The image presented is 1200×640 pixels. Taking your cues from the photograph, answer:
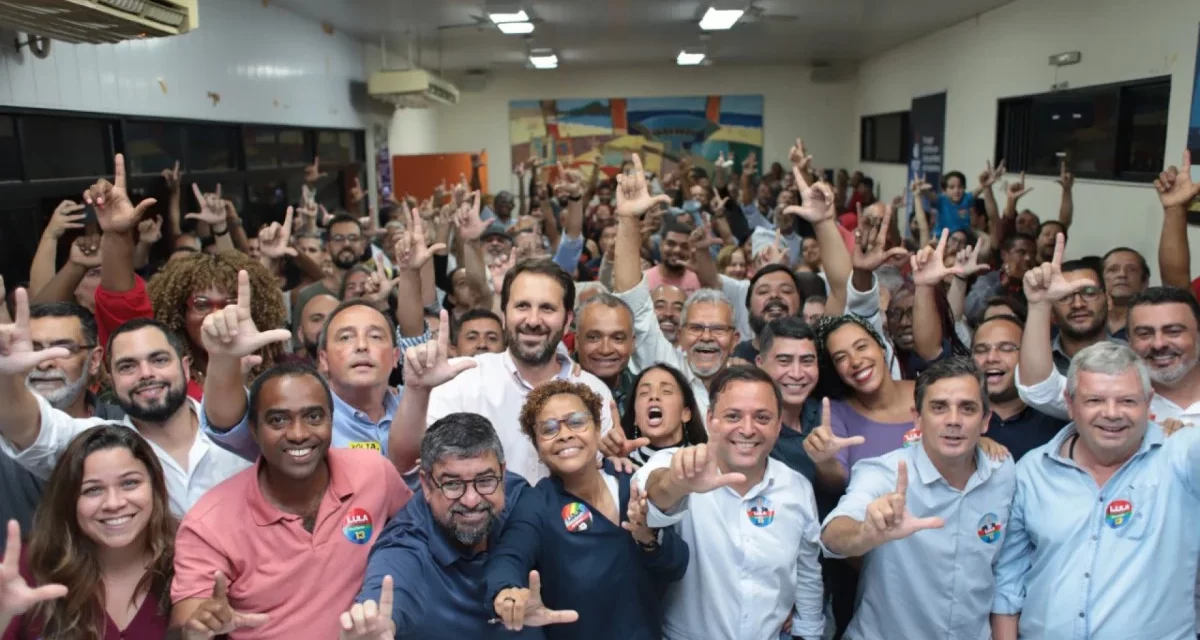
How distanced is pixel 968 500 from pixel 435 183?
9452 millimetres

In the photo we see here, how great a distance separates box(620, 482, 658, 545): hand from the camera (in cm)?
197

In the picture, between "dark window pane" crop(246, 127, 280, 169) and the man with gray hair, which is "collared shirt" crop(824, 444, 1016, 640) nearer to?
the man with gray hair

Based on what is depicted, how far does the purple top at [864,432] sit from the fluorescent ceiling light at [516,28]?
6.72m

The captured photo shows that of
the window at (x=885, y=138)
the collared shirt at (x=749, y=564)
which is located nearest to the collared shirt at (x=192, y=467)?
the collared shirt at (x=749, y=564)

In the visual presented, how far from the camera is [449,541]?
1.96 metres

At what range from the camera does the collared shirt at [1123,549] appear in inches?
80.7

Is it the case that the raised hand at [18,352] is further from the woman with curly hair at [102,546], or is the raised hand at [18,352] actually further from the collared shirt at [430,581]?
the collared shirt at [430,581]

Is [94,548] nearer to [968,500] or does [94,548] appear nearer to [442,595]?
[442,595]

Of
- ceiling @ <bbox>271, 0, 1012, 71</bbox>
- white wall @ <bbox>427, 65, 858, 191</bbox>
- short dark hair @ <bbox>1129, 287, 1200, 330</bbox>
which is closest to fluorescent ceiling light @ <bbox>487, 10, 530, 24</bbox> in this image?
ceiling @ <bbox>271, 0, 1012, 71</bbox>

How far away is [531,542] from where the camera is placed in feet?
6.57

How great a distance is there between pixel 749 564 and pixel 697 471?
1.38 ft

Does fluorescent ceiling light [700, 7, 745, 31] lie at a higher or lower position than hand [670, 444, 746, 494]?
higher

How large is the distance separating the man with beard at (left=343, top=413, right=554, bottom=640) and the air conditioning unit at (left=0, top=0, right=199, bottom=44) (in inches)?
96.4

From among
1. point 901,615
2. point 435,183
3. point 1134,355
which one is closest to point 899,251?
point 1134,355
